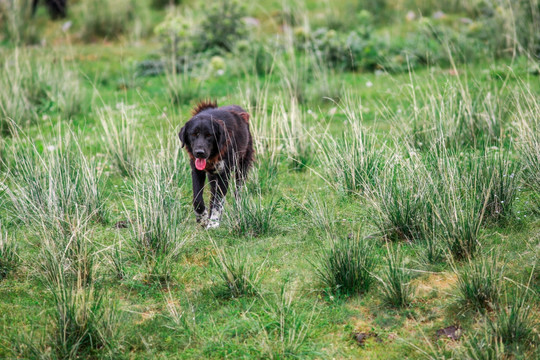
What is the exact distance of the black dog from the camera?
5.50 m

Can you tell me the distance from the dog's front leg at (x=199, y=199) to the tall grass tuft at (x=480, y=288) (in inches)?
102

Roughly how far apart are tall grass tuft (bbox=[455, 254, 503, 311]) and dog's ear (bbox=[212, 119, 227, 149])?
8.79ft

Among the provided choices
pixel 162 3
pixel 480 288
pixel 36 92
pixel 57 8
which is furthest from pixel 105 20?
pixel 480 288

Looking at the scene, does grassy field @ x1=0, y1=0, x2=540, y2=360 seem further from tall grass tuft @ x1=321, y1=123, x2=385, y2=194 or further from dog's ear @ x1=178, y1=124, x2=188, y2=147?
dog's ear @ x1=178, y1=124, x2=188, y2=147

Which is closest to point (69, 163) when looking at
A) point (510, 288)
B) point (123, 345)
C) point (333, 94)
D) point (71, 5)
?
point (123, 345)

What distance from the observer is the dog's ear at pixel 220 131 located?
18.4 feet

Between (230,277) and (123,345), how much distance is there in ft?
2.94

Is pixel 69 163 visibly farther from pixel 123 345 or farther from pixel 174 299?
pixel 123 345

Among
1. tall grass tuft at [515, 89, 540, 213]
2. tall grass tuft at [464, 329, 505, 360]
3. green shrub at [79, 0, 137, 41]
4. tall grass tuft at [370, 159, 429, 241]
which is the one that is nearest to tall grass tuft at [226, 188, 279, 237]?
tall grass tuft at [370, 159, 429, 241]

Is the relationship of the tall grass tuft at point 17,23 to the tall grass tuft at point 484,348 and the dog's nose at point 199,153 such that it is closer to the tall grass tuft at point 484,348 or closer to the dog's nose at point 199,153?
the dog's nose at point 199,153

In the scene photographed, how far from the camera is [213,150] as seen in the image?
5.65 meters

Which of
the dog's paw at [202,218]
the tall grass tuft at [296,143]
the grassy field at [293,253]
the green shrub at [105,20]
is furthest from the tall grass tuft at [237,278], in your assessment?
the green shrub at [105,20]

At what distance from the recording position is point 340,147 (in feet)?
19.0

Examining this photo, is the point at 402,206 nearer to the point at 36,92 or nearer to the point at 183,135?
the point at 183,135
